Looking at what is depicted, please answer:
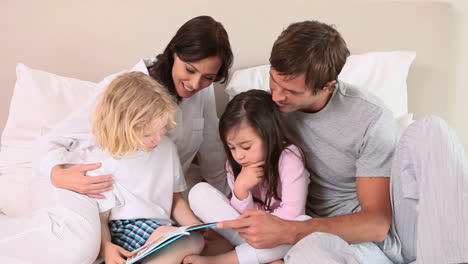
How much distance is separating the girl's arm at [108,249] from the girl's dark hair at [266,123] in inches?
16.0

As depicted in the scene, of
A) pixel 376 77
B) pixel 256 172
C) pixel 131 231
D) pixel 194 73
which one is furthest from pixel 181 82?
pixel 376 77

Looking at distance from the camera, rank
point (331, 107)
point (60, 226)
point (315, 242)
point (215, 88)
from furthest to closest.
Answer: point (215, 88), point (331, 107), point (60, 226), point (315, 242)

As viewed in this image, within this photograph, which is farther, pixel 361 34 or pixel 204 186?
pixel 361 34

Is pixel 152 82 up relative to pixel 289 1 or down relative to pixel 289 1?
down

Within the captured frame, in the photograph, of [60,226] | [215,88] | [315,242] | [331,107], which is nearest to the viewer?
[315,242]

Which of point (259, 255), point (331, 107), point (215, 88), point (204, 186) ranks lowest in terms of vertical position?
point (259, 255)

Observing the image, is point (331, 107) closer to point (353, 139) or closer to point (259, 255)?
point (353, 139)

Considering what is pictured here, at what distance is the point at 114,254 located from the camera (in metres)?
1.31

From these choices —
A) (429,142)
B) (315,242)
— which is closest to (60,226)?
(315,242)

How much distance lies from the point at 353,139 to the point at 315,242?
1.18 feet

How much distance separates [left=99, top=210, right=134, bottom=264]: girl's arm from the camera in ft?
4.27

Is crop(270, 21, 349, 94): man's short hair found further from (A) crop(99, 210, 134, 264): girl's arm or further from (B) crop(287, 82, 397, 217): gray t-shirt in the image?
(A) crop(99, 210, 134, 264): girl's arm

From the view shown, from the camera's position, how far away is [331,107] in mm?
1421

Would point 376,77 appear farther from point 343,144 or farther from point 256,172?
point 256,172
